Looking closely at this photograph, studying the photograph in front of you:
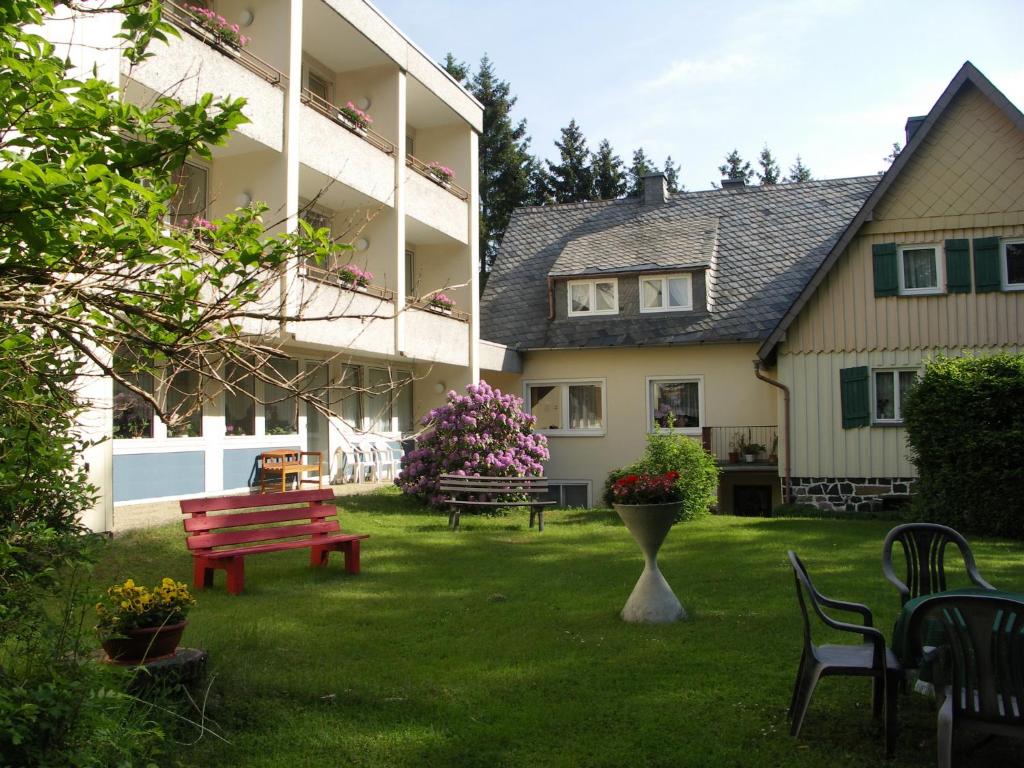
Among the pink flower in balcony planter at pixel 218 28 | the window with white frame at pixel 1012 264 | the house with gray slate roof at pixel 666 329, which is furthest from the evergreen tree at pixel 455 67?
the pink flower in balcony planter at pixel 218 28

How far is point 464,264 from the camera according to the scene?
72.4 ft

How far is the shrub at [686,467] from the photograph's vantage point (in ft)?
53.5

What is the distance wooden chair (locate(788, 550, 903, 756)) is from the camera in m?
4.66

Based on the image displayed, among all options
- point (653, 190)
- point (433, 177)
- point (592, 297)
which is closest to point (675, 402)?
point (592, 297)

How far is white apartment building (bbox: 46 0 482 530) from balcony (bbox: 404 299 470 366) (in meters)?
0.05

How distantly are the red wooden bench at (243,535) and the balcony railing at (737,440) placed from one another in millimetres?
13157

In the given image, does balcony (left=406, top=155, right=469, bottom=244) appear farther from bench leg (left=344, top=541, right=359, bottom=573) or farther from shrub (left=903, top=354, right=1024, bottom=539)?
shrub (left=903, top=354, right=1024, bottom=539)

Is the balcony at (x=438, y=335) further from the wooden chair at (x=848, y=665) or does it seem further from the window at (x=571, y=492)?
the wooden chair at (x=848, y=665)

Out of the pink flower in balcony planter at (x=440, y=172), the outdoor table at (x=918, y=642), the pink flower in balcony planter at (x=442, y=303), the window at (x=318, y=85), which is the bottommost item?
the outdoor table at (x=918, y=642)

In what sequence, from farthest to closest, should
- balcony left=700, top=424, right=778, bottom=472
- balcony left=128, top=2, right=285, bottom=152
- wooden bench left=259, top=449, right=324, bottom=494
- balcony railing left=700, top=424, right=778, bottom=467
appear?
balcony railing left=700, top=424, right=778, bottom=467, balcony left=700, top=424, right=778, bottom=472, wooden bench left=259, top=449, right=324, bottom=494, balcony left=128, top=2, right=285, bottom=152

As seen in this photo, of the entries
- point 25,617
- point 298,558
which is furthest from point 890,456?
point 25,617

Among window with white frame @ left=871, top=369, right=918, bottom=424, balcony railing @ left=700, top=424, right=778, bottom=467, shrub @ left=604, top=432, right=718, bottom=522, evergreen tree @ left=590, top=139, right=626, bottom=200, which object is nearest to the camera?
shrub @ left=604, top=432, right=718, bottom=522

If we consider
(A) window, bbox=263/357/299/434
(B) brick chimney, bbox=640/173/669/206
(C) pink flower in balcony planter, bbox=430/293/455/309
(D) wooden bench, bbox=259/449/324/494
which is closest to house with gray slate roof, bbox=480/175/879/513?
(B) brick chimney, bbox=640/173/669/206

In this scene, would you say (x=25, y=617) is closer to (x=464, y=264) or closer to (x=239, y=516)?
(x=239, y=516)
